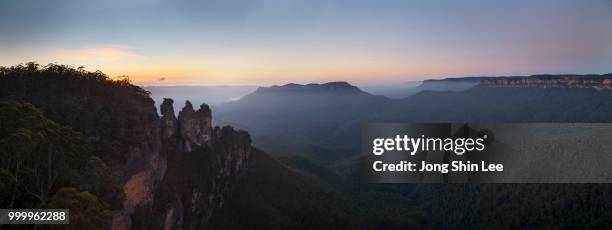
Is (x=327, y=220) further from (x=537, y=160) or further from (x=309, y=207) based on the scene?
(x=537, y=160)

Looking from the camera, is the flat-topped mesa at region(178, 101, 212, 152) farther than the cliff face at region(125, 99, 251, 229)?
Yes

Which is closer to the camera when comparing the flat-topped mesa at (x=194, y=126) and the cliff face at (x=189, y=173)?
the cliff face at (x=189, y=173)

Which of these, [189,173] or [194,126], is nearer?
[189,173]

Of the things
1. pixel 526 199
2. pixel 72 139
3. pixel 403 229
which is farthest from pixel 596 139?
pixel 72 139

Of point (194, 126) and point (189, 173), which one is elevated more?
point (194, 126)
